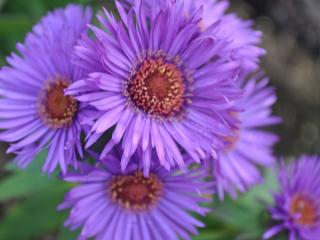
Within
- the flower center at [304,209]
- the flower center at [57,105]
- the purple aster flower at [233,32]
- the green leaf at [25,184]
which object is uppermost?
the purple aster flower at [233,32]

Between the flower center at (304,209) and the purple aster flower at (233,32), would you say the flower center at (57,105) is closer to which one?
the purple aster flower at (233,32)

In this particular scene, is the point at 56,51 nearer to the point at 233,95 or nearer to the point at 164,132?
the point at 164,132

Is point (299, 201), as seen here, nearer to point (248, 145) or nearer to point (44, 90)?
point (248, 145)

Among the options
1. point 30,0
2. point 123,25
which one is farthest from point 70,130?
point 30,0

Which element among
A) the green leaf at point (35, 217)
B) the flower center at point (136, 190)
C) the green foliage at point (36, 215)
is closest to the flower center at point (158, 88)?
the flower center at point (136, 190)

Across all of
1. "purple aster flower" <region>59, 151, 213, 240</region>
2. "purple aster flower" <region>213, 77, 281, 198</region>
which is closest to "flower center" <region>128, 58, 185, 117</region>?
"purple aster flower" <region>59, 151, 213, 240</region>

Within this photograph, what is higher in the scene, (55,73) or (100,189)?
(55,73)

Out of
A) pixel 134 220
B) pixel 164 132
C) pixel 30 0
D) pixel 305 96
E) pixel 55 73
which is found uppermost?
pixel 30 0
